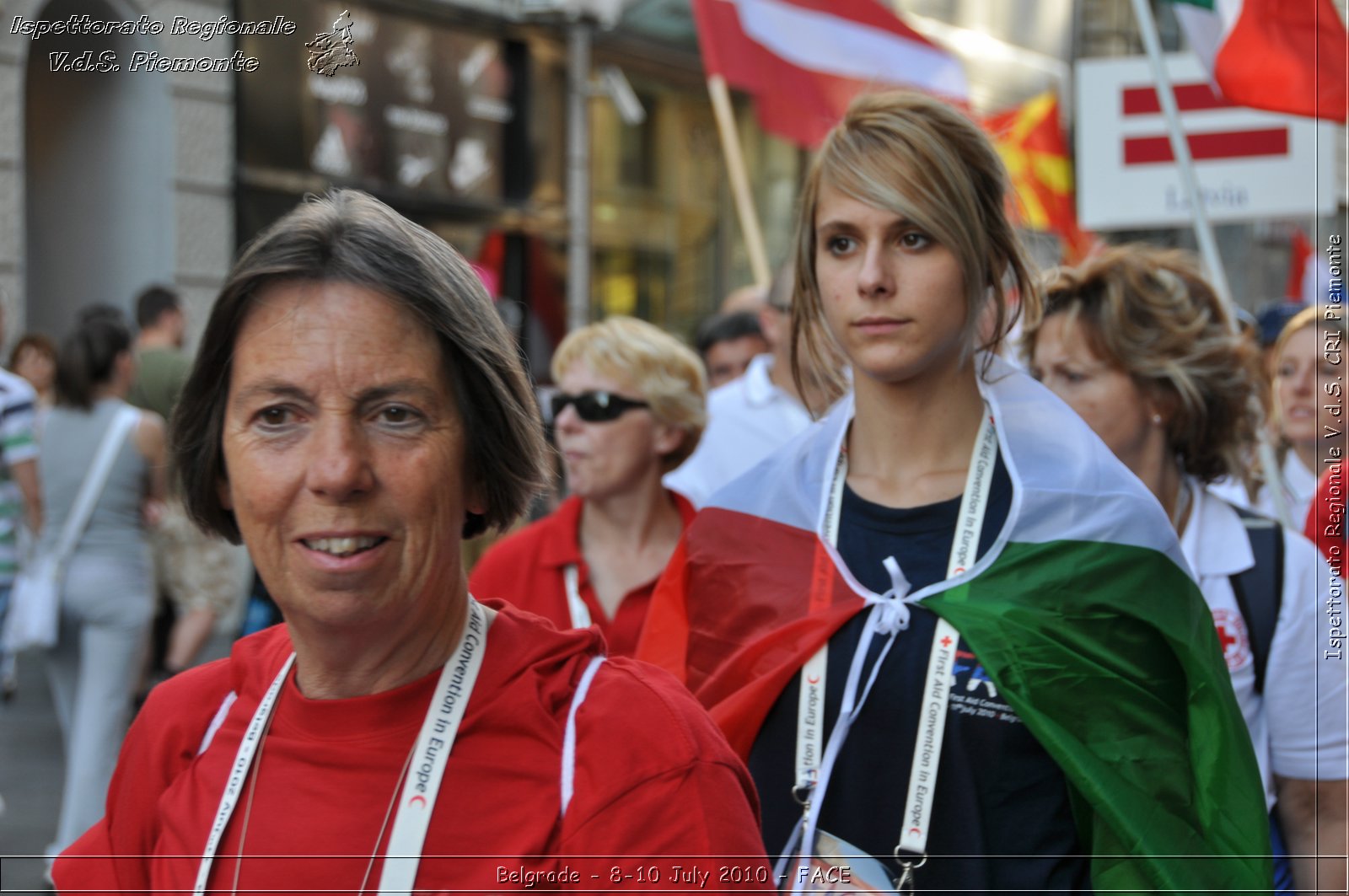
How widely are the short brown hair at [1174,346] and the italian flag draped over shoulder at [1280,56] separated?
5.61 feet

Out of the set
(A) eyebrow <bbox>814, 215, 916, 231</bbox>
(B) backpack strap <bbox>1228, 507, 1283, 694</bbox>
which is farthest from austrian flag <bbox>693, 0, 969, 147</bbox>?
(A) eyebrow <bbox>814, 215, 916, 231</bbox>

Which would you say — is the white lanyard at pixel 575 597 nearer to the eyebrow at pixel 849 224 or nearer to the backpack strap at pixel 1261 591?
the eyebrow at pixel 849 224

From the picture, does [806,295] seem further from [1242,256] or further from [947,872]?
[1242,256]

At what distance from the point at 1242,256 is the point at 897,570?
21261mm

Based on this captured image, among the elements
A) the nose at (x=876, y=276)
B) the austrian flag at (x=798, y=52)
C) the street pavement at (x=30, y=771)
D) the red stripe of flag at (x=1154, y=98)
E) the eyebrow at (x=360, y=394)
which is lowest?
the street pavement at (x=30, y=771)

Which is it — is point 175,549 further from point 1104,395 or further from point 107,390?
point 1104,395

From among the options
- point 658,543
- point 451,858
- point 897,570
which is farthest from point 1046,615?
point 658,543

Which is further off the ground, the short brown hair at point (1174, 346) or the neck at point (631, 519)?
the short brown hair at point (1174, 346)

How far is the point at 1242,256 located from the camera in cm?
2167

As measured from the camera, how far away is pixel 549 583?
12.7ft

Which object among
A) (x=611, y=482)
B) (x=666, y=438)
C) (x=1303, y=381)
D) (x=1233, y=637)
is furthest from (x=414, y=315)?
(x=1303, y=381)

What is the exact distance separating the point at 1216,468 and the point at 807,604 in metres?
1.36

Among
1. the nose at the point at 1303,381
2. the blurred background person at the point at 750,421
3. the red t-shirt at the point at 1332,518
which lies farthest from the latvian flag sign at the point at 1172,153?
the red t-shirt at the point at 1332,518

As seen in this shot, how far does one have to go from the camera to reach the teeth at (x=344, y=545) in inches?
65.3
